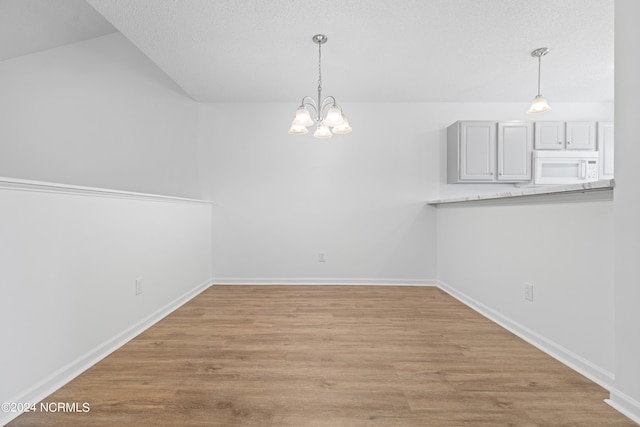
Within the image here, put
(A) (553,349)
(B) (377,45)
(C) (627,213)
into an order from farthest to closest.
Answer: (B) (377,45) → (A) (553,349) → (C) (627,213)

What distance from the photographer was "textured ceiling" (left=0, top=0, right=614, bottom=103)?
2.07m

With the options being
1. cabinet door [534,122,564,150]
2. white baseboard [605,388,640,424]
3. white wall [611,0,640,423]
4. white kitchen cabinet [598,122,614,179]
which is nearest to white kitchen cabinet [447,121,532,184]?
cabinet door [534,122,564,150]

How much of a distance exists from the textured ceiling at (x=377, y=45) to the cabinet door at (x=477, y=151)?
41 cm

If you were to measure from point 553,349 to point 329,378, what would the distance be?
1418 millimetres

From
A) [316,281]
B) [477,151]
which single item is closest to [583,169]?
[477,151]

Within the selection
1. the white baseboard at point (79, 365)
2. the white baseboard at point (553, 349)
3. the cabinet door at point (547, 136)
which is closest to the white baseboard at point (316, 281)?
the white baseboard at point (553, 349)

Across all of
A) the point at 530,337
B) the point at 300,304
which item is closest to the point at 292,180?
the point at 300,304

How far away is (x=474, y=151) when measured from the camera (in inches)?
141

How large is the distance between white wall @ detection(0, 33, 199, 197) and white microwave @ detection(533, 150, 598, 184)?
420 centimetres

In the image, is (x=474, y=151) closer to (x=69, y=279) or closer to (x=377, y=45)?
(x=377, y=45)

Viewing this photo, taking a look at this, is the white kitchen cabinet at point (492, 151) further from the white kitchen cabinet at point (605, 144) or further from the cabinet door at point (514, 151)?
the white kitchen cabinet at point (605, 144)

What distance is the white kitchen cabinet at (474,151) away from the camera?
3568mm

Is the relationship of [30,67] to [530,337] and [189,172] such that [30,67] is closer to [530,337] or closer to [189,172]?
[189,172]

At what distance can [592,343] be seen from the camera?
1.60 metres
